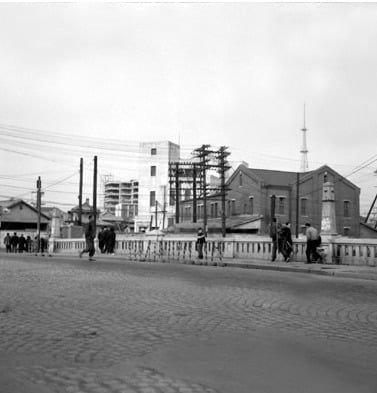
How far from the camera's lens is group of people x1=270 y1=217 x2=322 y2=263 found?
21.2m

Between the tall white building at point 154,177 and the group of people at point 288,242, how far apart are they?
74.6 metres

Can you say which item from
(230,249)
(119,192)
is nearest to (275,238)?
(230,249)

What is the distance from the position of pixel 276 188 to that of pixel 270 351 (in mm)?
63328

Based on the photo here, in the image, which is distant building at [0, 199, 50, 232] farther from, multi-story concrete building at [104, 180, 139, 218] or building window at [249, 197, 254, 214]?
multi-story concrete building at [104, 180, 139, 218]

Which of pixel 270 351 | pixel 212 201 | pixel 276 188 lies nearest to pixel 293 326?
pixel 270 351

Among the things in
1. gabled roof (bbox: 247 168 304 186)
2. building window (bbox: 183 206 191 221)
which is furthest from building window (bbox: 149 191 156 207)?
gabled roof (bbox: 247 168 304 186)

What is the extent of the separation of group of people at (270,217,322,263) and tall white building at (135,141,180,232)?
74595mm

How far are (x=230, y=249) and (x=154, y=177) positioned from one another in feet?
247

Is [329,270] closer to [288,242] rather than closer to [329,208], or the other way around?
[329,208]

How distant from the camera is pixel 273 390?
15.0 ft

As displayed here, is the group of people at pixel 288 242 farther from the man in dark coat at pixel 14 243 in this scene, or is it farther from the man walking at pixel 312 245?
the man in dark coat at pixel 14 243

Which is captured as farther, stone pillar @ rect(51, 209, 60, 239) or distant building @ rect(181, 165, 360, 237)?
distant building @ rect(181, 165, 360, 237)

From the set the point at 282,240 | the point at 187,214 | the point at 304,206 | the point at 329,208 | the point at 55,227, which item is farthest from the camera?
the point at 187,214

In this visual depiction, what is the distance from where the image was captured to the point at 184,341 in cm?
635
